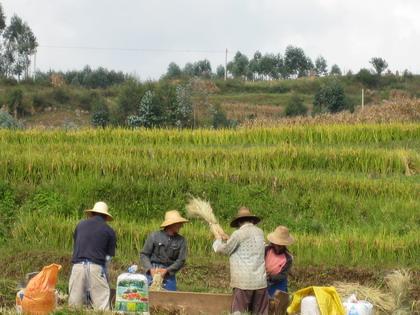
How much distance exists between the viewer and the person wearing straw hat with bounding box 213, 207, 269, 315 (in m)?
9.46

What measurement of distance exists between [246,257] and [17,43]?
4616 centimetres

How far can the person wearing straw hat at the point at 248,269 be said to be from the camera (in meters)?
9.46

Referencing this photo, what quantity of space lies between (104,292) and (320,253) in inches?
201

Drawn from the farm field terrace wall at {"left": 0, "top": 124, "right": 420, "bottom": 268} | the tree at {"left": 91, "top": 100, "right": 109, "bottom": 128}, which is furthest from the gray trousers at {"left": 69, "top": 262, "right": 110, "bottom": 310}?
the tree at {"left": 91, "top": 100, "right": 109, "bottom": 128}

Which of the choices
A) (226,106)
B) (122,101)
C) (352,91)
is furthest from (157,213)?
(352,91)

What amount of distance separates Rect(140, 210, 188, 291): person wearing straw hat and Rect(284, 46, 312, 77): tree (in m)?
56.2

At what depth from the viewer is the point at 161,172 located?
1697 centimetres

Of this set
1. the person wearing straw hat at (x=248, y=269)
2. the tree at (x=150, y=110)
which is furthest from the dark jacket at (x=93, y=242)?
the tree at (x=150, y=110)

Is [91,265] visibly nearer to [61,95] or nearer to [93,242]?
[93,242]

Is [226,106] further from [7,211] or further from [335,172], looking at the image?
[7,211]

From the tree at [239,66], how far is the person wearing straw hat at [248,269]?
2285 inches

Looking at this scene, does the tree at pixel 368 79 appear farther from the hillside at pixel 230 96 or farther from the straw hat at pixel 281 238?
the straw hat at pixel 281 238

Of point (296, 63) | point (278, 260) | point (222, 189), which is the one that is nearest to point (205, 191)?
point (222, 189)

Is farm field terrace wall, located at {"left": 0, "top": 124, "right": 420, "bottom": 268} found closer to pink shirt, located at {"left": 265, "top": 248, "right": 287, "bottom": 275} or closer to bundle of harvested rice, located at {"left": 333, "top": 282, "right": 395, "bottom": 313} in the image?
pink shirt, located at {"left": 265, "top": 248, "right": 287, "bottom": 275}
